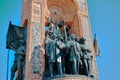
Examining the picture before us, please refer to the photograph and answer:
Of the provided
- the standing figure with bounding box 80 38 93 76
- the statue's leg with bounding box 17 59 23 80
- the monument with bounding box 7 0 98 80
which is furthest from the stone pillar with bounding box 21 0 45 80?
the standing figure with bounding box 80 38 93 76

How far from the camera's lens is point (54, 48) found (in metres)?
9.98

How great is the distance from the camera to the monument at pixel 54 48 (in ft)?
32.1

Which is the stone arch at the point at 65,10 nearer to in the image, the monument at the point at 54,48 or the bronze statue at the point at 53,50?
the monument at the point at 54,48

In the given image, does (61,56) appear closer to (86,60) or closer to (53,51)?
(53,51)

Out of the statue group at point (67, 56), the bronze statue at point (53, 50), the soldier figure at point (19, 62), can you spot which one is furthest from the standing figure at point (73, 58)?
the soldier figure at point (19, 62)

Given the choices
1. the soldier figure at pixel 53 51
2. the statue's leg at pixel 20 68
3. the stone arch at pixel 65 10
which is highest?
the stone arch at pixel 65 10

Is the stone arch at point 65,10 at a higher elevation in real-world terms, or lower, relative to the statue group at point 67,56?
higher

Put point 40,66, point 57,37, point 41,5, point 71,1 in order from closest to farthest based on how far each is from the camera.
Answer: point 40,66
point 57,37
point 41,5
point 71,1

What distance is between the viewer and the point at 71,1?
13.2 meters

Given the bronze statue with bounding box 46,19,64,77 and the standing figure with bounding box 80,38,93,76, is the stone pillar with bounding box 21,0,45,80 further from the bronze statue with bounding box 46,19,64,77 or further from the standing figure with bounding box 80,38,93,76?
the standing figure with bounding box 80,38,93,76

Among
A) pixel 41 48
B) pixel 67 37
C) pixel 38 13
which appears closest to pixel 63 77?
pixel 41 48

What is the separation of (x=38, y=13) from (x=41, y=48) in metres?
1.86

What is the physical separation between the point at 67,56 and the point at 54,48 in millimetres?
693

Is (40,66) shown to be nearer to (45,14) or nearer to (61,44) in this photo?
(61,44)
